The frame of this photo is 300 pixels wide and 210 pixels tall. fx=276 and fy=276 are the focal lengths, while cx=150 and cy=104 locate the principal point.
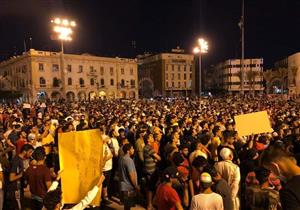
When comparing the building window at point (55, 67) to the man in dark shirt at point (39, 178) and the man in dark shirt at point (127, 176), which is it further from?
the man in dark shirt at point (39, 178)

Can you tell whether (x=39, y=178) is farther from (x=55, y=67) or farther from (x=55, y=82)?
(x=55, y=67)

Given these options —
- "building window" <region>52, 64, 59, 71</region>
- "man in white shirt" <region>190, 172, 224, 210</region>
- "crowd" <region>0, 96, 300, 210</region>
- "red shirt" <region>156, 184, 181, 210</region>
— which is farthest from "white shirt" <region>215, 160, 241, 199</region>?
"building window" <region>52, 64, 59, 71</region>

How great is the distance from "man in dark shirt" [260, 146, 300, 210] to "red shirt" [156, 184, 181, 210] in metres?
1.55

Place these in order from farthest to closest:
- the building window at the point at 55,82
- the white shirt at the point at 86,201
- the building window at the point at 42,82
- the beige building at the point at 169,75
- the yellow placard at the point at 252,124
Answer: the beige building at the point at 169,75, the building window at the point at 55,82, the building window at the point at 42,82, the yellow placard at the point at 252,124, the white shirt at the point at 86,201

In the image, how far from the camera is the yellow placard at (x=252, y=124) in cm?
695

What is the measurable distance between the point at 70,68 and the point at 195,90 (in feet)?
137

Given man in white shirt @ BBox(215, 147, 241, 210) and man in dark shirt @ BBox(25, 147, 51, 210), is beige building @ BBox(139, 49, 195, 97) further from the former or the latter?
man in dark shirt @ BBox(25, 147, 51, 210)

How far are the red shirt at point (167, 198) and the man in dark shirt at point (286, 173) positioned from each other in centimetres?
155

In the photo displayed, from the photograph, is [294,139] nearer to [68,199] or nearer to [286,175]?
[286,175]

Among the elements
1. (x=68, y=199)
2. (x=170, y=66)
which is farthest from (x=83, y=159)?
(x=170, y=66)

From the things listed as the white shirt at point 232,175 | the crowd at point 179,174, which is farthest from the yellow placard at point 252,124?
the white shirt at point 232,175

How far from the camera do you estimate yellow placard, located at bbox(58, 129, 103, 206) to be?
3.80m

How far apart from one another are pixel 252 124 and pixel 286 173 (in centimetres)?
461

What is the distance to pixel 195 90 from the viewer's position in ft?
Result: 292
